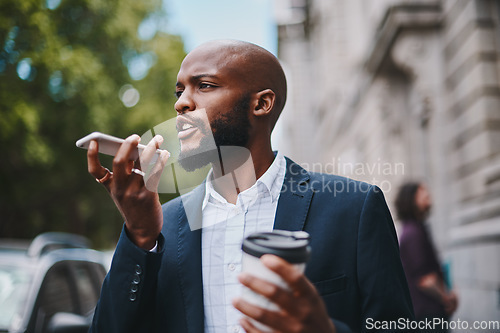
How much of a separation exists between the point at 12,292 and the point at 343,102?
552 inches

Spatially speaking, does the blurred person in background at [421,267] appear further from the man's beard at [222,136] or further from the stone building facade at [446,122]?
the man's beard at [222,136]

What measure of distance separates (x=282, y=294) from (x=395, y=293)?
62cm

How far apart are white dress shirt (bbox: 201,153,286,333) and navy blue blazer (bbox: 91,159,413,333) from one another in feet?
0.15

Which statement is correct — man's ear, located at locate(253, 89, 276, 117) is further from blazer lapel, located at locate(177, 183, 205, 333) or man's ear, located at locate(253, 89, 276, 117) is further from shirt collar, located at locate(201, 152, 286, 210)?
Answer: blazer lapel, located at locate(177, 183, 205, 333)

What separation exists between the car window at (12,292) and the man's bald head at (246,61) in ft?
10.2

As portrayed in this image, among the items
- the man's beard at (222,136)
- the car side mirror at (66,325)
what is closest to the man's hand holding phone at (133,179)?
the man's beard at (222,136)

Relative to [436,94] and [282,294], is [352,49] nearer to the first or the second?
[436,94]

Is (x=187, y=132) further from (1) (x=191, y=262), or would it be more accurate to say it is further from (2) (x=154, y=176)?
(1) (x=191, y=262)

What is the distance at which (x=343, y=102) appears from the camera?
1703 centimetres

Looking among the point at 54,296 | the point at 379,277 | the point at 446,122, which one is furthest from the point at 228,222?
the point at 446,122

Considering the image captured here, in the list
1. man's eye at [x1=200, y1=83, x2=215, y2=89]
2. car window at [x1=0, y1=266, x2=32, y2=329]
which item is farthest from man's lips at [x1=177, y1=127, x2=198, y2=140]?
car window at [x1=0, y1=266, x2=32, y2=329]

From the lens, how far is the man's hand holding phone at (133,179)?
1.44 m

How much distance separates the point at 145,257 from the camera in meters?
1.64

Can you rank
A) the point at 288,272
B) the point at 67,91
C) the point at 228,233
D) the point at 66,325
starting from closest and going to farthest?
the point at 288,272 → the point at 228,233 → the point at 66,325 → the point at 67,91
